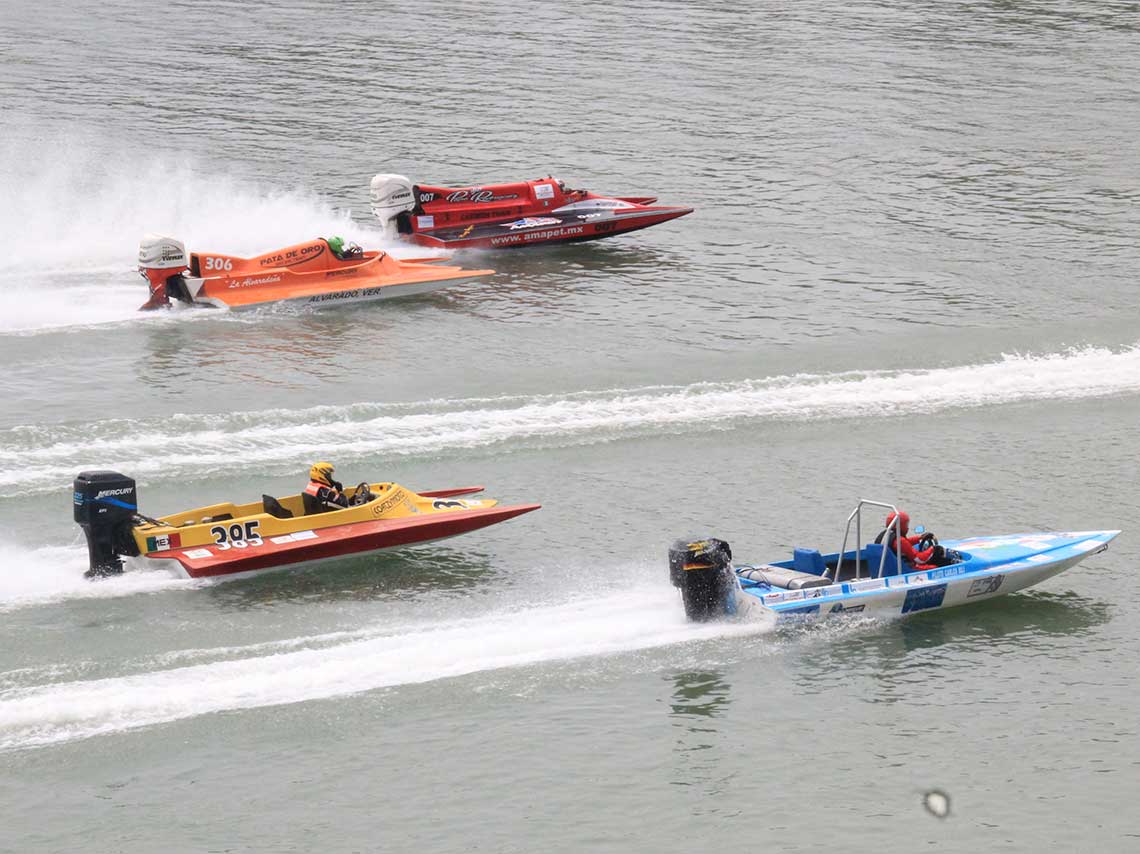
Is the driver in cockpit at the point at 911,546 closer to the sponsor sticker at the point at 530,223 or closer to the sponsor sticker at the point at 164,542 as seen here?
the sponsor sticker at the point at 164,542

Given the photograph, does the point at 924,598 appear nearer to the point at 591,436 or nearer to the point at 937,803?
the point at 937,803

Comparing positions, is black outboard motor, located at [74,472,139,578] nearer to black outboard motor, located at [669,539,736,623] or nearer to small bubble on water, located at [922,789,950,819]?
black outboard motor, located at [669,539,736,623]

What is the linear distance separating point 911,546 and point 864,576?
69 centimetres

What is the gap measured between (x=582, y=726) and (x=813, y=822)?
2659mm

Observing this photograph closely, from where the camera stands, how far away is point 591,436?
2392 cm

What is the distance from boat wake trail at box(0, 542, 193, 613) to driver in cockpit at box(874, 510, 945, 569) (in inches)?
340

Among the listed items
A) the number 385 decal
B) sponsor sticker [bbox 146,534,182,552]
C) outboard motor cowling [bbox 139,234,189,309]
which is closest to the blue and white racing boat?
the number 385 decal

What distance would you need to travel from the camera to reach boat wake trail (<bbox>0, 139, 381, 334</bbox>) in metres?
30.8

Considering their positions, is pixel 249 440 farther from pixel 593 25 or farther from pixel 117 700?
pixel 593 25

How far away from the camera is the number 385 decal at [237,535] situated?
62.7ft

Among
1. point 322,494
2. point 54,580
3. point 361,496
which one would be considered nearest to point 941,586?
point 361,496

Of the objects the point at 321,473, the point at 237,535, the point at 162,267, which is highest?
the point at 162,267

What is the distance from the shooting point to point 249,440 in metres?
23.2

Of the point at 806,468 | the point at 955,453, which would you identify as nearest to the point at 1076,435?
the point at 955,453
